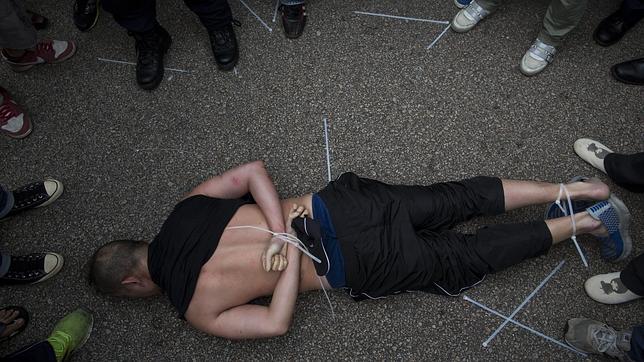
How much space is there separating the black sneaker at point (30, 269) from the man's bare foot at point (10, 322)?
0.13 metres

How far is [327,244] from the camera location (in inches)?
67.2

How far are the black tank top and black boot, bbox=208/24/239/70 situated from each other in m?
1.01

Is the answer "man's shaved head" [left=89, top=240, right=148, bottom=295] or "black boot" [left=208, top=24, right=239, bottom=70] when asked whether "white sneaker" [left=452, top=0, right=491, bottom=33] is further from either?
"man's shaved head" [left=89, top=240, right=148, bottom=295]

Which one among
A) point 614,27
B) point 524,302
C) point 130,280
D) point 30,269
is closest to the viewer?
point 130,280

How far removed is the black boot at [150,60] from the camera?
238 centimetres

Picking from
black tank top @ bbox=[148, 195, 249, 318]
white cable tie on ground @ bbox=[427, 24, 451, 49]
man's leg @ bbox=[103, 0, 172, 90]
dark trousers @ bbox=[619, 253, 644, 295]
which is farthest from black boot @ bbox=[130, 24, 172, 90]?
dark trousers @ bbox=[619, 253, 644, 295]

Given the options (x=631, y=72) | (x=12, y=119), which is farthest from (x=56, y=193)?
(x=631, y=72)

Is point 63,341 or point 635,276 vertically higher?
point 635,276

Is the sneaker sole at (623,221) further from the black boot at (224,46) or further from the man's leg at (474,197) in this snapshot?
the black boot at (224,46)

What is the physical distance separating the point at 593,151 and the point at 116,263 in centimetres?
212

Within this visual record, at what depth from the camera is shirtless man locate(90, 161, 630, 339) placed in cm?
163

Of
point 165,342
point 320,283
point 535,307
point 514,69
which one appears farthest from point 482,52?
point 165,342

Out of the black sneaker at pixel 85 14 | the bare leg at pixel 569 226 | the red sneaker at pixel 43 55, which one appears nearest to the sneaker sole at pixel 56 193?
the red sneaker at pixel 43 55

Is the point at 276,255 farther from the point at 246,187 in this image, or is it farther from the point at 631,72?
the point at 631,72
